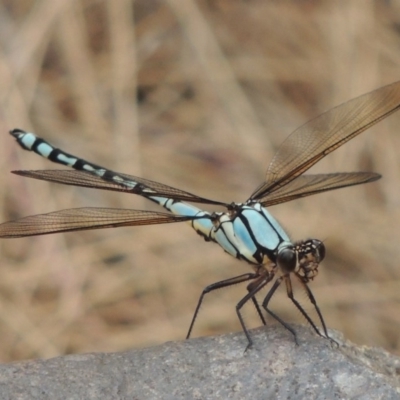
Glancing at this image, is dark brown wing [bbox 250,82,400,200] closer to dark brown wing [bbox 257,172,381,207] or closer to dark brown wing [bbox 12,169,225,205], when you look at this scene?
dark brown wing [bbox 257,172,381,207]

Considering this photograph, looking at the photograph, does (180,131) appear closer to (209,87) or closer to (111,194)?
(209,87)

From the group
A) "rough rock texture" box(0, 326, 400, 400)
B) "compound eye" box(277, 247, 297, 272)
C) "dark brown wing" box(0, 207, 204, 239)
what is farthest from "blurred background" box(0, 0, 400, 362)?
"rough rock texture" box(0, 326, 400, 400)

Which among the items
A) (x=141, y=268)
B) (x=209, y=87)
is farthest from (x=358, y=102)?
(x=209, y=87)

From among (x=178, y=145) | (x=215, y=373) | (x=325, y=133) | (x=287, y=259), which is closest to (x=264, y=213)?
(x=287, y=259)

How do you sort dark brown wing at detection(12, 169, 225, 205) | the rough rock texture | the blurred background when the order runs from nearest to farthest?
the rough rock texture → dark brown wing at detection(12, 169, 225, 205) → the blurred background

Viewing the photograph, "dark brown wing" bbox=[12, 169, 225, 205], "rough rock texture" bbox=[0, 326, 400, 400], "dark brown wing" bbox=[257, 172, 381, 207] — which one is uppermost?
"dark brown wing" bbox=[12, 169, 225, 205]

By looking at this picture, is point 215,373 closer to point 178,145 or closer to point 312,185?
point 312,185

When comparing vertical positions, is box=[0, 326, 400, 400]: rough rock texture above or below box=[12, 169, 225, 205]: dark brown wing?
below
